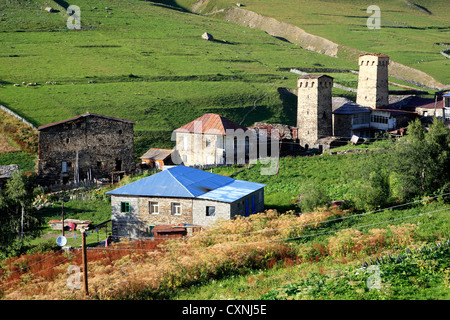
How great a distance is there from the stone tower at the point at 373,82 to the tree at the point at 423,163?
32.9 m

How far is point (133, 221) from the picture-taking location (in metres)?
35.6

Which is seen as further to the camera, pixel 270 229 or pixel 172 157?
pixel 172 157

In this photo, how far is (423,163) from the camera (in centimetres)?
3231

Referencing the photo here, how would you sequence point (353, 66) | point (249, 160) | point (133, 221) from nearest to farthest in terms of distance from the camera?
point (133, 221) < point (249, 160) < point (353, 66)

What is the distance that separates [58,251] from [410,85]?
76.2 m

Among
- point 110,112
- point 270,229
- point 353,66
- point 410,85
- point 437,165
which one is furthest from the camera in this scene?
point 353,66

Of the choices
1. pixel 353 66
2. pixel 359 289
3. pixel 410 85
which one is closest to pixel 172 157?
pixel 359 289

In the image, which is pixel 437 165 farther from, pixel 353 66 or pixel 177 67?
pixel 353 66

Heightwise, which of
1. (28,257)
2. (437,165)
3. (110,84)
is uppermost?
(110,84)

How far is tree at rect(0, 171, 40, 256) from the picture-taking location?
3204cm

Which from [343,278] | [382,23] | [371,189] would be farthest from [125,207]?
[382,23]

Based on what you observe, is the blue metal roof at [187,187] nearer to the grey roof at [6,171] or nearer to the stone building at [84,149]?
the grey roof at [6,171]

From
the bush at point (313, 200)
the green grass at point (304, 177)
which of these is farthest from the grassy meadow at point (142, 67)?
the bush at point (313, 200)

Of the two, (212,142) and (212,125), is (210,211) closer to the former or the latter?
(212,142)
